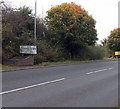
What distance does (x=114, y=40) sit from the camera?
55.7 m

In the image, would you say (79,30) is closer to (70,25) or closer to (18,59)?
(70,25)

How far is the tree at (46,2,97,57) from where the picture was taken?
28969mm

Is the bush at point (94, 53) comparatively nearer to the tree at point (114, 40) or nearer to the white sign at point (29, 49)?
the white sign at point (29, 49)

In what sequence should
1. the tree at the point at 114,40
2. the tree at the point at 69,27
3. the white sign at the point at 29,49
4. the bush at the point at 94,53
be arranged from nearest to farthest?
the white sign at the point at 29,49 → the tree at the point at 69,27 → the bush at the point at 94,53 → the tree at the point at 114,40

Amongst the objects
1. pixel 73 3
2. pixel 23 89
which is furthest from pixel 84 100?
pixel 73 3

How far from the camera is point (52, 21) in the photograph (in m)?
29.8

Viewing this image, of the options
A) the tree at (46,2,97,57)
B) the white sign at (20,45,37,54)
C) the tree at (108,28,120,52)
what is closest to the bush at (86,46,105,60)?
the tree at (46,2,97,57)

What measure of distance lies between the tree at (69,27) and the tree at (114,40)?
24.7 meters

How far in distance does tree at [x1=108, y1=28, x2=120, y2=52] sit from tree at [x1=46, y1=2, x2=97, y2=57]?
973 inches

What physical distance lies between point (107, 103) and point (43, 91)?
259 centimetres

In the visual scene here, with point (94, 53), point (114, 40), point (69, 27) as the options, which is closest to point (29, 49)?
point (69, 27)

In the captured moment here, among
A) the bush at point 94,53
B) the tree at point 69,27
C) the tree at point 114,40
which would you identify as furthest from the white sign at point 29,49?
the tree at point 114,40

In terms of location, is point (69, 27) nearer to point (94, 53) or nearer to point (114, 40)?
point (94, 53)

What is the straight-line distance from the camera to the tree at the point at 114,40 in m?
55.7
